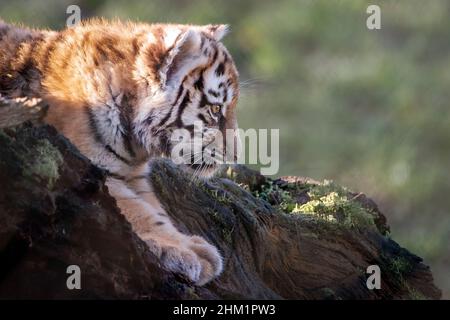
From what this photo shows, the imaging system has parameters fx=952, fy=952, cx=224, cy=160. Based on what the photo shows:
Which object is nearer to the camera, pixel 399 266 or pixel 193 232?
pixel 193 232

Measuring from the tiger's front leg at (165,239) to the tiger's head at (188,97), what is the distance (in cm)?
29

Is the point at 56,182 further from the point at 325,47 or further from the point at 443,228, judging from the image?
the point at 325,47

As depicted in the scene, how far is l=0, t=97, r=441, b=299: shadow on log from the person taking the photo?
4.09m

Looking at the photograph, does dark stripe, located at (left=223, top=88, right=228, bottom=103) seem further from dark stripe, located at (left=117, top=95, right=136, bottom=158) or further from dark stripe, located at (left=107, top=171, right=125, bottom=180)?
dark stripe, located at (left=107, top=171, right=125, bottom=180)

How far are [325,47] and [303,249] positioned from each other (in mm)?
7999

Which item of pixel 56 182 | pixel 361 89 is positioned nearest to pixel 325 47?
pixel 361 89

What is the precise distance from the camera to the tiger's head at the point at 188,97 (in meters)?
5.29

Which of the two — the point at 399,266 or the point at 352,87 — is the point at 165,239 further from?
the point at 352,87

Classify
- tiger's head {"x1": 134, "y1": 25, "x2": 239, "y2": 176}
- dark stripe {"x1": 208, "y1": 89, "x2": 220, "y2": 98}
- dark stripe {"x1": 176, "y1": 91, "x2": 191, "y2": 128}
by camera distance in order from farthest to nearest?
dark stripe {"x1": 208, "y1": 89, "x2": 220, "y2": 98}, dark stripe {"x1": 176, "y1": 91, "x2": 191, "y2": 128}, tiger's head {"x1": 134, "y1": 25, "x2": 239, "y2": 176}

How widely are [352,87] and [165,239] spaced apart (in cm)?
800

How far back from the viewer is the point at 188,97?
5.45m

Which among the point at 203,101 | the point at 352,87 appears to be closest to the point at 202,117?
the point at 203,101

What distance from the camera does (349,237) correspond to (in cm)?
591

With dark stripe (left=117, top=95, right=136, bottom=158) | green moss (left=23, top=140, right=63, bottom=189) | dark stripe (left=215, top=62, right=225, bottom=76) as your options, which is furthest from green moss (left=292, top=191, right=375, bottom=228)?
green moss (left=23, top=140, right=63, bottom=189)
